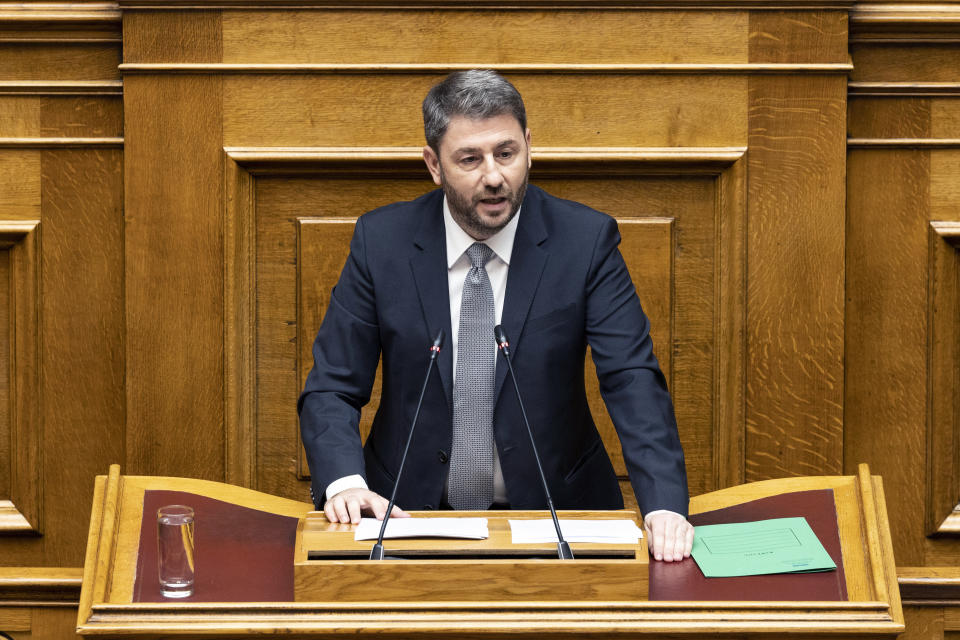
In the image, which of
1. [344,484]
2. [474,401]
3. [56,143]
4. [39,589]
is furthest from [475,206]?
[39,589]

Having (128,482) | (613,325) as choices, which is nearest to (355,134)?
(613,325)

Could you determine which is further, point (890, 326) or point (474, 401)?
point (890, 326)

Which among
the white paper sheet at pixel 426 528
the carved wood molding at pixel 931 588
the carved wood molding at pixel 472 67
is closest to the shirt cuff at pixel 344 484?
the white paper sheet at pixel 426 528

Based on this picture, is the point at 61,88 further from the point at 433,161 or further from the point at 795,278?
the point at 795,278

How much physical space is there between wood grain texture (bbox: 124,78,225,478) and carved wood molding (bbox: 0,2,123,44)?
16 centimetres

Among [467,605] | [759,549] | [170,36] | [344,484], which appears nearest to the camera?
[467,605]

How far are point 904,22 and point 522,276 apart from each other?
126 cm

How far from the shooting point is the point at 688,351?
2.88 meters

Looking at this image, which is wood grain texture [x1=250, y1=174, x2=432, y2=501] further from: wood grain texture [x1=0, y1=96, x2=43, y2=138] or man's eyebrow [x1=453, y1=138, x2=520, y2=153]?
man's eyebrow [x1=453, y1=138, x2=520, y2=153]

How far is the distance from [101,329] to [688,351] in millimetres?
1443

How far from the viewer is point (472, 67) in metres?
2.77

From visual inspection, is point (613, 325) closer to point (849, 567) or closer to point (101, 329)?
point (849, 567)

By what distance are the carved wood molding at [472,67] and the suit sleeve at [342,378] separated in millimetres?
597

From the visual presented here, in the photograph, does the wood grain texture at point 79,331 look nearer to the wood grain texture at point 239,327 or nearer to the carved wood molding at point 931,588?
the wood grain texture at point 239,327
